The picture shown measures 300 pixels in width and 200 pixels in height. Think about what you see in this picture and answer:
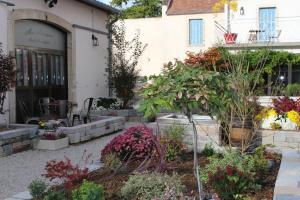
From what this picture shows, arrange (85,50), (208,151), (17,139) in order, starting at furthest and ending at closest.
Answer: (85,50), (17,139), (208,151)

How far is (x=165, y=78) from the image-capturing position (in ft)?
14.3

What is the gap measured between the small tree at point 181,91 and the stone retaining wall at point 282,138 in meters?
4.22

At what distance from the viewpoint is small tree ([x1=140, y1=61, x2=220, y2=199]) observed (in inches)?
160

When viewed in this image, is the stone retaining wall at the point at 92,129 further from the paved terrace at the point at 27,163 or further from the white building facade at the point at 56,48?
the white building facade at the point at 56,48

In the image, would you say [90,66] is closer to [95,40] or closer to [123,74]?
[95,40]

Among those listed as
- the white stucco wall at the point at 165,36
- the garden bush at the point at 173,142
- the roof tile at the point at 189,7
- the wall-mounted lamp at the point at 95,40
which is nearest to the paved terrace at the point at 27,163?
the garden bush at the point at 173,142

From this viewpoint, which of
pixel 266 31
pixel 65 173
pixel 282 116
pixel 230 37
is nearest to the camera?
pixel 65 173

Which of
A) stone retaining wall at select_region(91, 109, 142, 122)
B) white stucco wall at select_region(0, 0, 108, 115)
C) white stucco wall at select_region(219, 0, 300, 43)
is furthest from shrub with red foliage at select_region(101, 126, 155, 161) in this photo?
white stucco wall at select_region(219, 0, 300, 43)

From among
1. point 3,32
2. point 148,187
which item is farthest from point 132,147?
point 3,32

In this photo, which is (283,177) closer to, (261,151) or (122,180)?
(261,151)

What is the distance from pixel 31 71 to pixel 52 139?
3.53m

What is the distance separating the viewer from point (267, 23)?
23.2 m

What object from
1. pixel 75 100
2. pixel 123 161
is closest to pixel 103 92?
pixel 75 100

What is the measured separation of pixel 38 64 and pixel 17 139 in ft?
13.5
